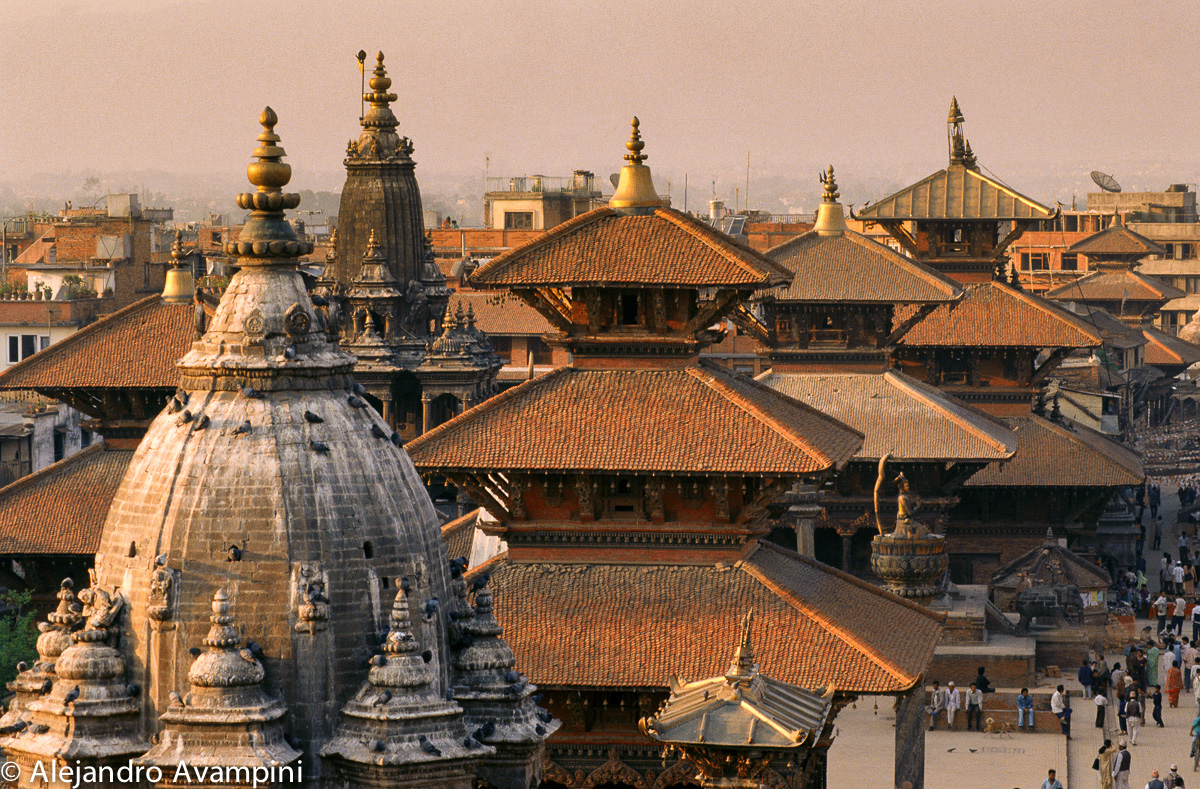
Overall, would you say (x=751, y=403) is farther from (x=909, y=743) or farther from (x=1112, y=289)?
(x=1112, y=289)

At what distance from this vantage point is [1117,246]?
5007 inches

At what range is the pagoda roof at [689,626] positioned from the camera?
1300 inches

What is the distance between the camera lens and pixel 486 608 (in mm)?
22047

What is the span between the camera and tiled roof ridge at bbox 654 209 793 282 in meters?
35.6

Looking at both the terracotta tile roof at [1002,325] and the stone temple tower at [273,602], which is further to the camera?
the terracotta tile roof at [1002,325]

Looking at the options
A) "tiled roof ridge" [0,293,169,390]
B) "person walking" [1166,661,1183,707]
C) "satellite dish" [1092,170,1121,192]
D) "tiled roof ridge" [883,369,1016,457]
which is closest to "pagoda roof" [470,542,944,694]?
"person walking" [1166,661,1183,707]

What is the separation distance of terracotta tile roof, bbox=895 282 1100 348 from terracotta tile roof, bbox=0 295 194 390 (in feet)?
79.2

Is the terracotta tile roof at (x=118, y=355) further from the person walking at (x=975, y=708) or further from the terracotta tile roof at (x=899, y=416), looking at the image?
the person walking at (x=975, y=708)

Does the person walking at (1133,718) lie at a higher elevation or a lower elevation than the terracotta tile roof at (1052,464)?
lower

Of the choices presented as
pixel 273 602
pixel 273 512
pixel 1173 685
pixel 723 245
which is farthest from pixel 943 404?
pixel 273 602

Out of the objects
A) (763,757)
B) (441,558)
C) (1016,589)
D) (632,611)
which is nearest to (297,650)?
(441,558)

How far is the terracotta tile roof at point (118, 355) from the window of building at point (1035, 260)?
4082 inches

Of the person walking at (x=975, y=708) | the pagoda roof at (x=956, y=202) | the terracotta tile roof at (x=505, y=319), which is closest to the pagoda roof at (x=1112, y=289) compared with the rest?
the terracotta tile roof at (x=505, y=319)

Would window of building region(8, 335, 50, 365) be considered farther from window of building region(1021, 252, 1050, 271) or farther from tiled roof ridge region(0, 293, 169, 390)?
window of building region(1021, 252, 1050, 271)
